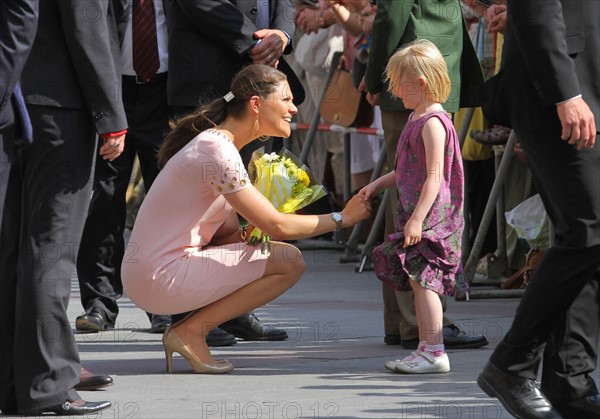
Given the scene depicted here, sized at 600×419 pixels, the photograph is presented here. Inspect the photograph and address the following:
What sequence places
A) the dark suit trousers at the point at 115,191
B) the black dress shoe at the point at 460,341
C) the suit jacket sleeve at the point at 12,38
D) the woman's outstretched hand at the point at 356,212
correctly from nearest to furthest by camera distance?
the suit jacket sleeve at the point at 12,38 → the woman's outstretched hand at the point at 356,212 → the black dress shoe at the point at 460,341 → the dark suit trousers at the point at 115,191

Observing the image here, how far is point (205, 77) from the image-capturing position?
280 inches

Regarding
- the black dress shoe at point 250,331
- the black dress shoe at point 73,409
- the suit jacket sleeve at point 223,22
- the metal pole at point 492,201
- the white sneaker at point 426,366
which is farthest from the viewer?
the metal pole at point 492,201

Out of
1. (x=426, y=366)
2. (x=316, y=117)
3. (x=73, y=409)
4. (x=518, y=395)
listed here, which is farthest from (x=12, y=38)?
(x=316, y=117)

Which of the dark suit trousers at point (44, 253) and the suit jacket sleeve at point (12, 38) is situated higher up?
the suit jacket sleeve at point (12, 38)

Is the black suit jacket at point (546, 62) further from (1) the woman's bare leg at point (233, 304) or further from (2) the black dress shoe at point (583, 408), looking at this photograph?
(1) the woman's bare leg at point (233, 304)

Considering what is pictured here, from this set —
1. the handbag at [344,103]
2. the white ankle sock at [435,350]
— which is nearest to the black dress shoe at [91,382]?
the white ankle sock at [435,350]

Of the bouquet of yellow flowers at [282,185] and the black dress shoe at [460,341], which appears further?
the black dress shoe at [460,341]

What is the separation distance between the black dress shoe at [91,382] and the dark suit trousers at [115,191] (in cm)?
212

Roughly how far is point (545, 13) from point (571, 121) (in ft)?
1.22

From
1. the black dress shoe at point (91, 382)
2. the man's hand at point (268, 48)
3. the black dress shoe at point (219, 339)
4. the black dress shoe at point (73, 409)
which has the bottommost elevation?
the black dress shoe at point (219, 339)

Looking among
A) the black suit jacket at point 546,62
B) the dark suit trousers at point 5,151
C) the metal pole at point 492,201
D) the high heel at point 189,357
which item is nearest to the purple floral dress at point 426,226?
the high heel at point 189,357

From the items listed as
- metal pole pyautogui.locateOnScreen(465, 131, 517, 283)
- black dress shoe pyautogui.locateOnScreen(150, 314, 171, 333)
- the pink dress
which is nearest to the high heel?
the pink dress

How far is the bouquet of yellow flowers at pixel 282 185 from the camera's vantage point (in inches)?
246

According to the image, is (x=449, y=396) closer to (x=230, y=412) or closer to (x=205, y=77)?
(x=230, y=412)
